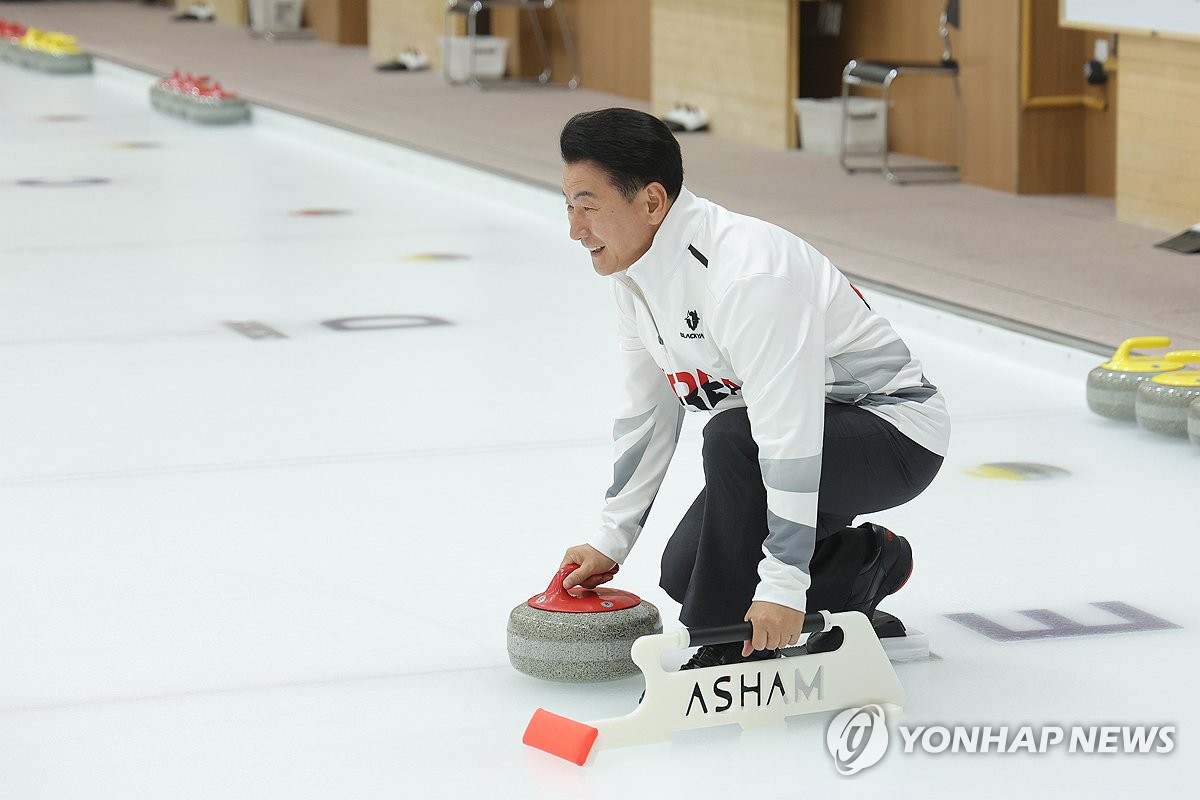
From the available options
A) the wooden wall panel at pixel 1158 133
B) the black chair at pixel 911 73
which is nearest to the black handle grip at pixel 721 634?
the wooden wall panel at pixel 1158 133

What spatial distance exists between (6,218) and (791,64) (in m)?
3.39

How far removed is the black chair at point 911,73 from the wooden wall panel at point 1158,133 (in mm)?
993

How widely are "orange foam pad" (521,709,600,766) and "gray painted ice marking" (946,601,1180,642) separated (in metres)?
0.76

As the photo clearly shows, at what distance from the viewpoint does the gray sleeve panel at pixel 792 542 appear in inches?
89.4

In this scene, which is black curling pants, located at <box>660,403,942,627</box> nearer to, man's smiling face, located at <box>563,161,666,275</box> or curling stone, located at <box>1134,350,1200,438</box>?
man's smiling face, located at <box>563,161,666,275</box>

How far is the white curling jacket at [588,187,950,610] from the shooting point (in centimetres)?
226

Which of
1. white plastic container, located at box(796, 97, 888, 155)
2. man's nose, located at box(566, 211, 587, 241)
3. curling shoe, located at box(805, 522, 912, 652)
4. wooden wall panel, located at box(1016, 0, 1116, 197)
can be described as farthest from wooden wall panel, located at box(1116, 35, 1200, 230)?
man's nose, located at box(566, 211, 587, 241)

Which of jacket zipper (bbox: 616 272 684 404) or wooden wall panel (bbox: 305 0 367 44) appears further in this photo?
wooden wall panel (bbox: 305 0 367 44)

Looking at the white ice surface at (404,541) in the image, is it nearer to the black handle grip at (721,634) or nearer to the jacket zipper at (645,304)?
the black handle grip at (721,634)

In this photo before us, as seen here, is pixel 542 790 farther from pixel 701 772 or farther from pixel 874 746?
pixel 874 746

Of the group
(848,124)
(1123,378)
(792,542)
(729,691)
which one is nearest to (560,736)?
(729,691)

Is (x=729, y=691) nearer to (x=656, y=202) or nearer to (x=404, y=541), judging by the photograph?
(x=656, y=202)

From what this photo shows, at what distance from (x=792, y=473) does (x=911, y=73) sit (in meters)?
5.50

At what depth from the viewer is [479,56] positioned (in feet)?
38.0
